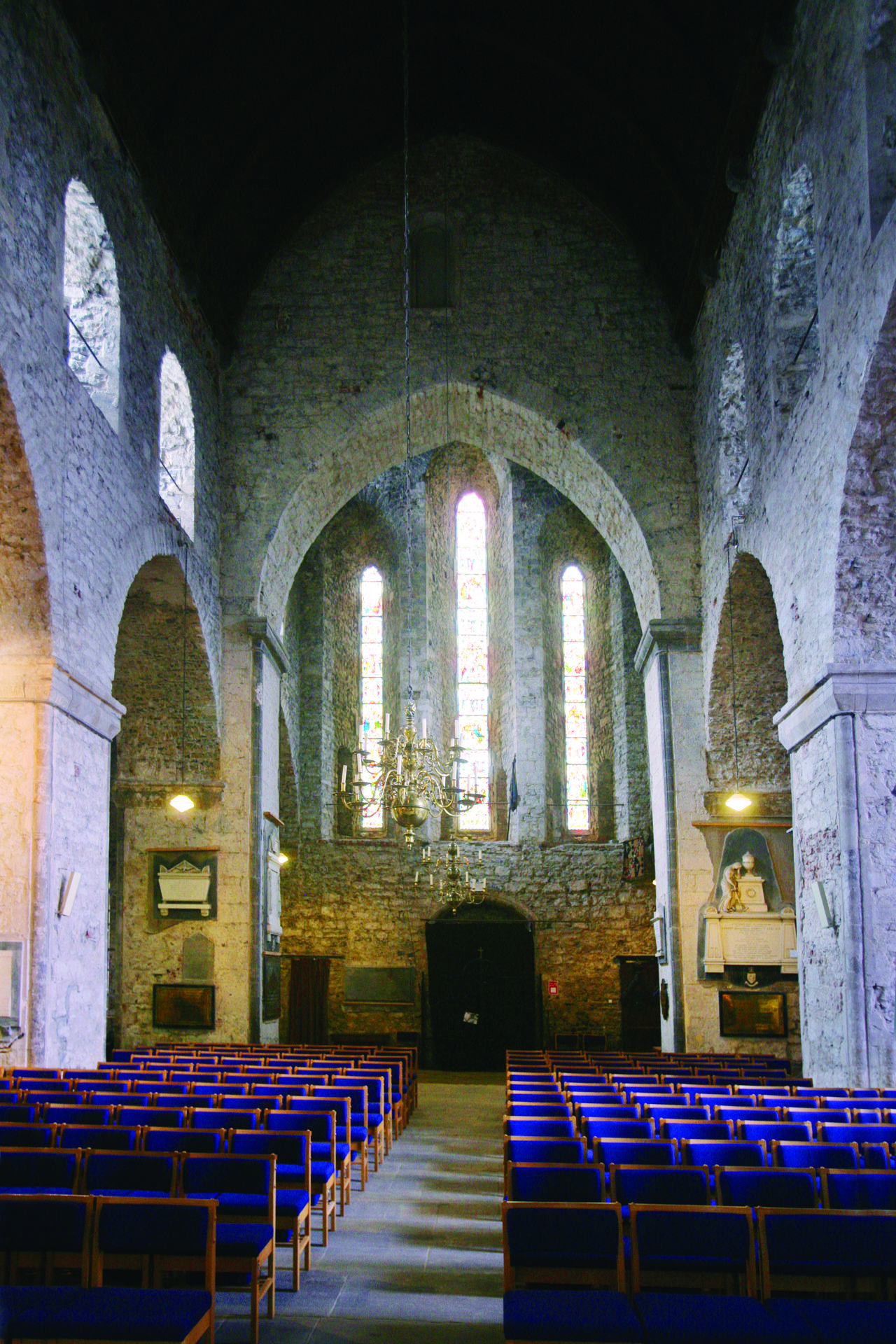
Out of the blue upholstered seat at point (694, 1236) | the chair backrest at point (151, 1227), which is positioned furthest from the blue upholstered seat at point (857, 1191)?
the chair backrest at point (151, 1227)

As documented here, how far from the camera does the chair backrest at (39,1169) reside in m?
4.73

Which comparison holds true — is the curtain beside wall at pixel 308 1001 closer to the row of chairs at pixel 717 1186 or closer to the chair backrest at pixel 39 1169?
the chair backrest at pixel 39 1169

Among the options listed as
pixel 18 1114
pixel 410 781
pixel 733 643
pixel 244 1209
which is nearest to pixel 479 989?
pixel 733 643

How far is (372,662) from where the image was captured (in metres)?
22.8

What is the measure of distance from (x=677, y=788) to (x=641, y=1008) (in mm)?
5141

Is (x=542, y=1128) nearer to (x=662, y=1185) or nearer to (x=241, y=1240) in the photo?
(x=662, y=1185)

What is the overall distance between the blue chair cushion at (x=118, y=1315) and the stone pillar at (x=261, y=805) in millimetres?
11394

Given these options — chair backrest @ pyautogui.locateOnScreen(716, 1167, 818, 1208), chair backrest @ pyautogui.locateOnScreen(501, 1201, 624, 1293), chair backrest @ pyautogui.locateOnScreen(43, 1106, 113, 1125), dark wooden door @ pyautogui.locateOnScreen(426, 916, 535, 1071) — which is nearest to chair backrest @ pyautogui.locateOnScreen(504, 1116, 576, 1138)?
chair backrest @ pyautogui.locateOnScreen(716, 1167, 818, 1208)

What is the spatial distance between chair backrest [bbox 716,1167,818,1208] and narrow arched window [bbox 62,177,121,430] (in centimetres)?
893

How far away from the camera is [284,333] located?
1642 cm

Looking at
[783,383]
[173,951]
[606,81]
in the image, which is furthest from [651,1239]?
[606,81]

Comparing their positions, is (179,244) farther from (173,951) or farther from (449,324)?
(173,951)

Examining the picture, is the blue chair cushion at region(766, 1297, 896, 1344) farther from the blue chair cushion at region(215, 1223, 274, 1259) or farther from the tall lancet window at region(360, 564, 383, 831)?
the tall lancet window at region(360, 564, 383, 831)

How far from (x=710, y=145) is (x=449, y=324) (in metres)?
4.42
